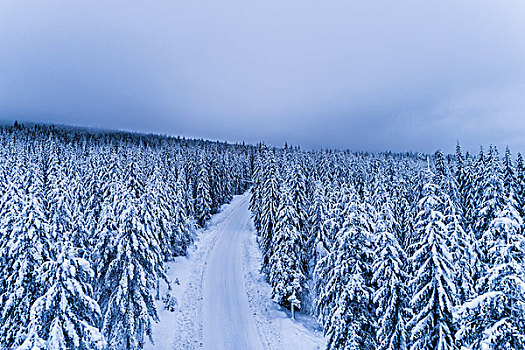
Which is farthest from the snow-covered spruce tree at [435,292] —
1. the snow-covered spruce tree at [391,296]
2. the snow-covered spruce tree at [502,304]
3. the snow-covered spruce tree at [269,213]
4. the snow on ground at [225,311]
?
the snow-covered spruce tree at [269,213]

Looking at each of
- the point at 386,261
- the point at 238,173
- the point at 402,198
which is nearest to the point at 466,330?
the point at 386,261

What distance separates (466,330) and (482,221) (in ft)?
78.9

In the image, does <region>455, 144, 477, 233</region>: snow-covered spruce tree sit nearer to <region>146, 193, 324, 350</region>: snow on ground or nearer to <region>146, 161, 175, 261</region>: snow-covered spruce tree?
<region>146, 193, 324, 350</region>: snow on ground

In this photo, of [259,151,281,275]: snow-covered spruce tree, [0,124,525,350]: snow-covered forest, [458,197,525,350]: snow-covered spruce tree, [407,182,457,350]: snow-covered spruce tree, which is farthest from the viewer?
[259,151,281,275]: snow-covered spruce tree

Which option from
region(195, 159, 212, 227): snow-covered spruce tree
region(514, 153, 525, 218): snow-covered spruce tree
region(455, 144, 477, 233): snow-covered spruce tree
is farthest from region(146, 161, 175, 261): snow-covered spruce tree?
region(514, 153, 525, 218): snow-covered spruce tree

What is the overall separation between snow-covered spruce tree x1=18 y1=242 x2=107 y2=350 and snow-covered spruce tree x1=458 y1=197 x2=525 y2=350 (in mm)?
13865

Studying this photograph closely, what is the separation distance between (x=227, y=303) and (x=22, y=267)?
24.3 meters

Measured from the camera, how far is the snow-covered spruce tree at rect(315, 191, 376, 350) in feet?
57.6

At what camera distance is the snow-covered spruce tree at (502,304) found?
8.97m

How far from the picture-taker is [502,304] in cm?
916

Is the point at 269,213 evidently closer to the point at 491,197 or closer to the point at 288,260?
the point at 288,260

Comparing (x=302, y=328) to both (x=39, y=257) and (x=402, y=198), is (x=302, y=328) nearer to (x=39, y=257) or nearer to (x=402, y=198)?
(x=402, y=198)

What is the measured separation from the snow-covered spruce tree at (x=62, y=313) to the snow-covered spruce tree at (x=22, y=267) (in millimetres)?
1901

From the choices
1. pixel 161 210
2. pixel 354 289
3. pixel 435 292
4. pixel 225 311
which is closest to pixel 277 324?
pixel 225 311
